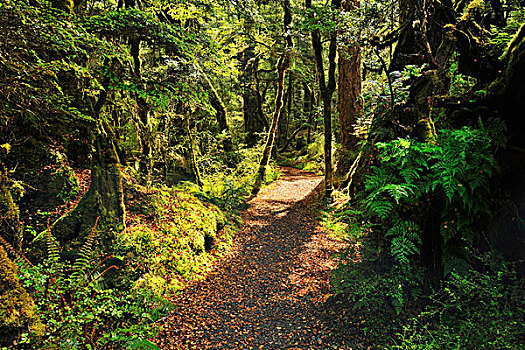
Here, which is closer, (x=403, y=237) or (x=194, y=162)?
(x=403, y=237)

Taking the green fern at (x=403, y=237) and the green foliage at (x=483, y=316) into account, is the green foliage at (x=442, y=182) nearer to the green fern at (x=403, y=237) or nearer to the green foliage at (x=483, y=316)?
the green fern at (x=403, y=237)

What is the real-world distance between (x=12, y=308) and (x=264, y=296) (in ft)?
13.3

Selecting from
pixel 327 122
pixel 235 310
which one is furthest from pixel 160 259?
pixel 327 122

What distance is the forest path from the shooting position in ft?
14.7

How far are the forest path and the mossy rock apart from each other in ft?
7.04

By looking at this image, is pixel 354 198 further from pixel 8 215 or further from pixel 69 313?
pixel 8 215

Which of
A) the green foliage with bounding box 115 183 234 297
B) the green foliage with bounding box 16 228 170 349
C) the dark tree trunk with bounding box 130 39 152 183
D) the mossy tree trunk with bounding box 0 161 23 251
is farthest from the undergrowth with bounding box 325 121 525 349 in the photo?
the dark tree trunk with bounding box 130 39 152 183

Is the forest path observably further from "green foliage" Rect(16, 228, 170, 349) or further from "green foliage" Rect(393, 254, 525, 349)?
"green foliage" Rect(393, 254, 525, 349)

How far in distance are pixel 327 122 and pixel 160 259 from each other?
274 inches

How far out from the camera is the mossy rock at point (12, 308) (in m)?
2.74

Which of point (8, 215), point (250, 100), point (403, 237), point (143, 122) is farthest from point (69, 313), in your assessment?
point (250, 100)

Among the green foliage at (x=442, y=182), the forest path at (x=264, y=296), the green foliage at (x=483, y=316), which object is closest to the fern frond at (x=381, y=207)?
the green foliage at (x=442, y=182)

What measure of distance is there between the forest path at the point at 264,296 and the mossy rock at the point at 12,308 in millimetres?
2145

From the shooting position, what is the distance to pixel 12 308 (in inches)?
112
